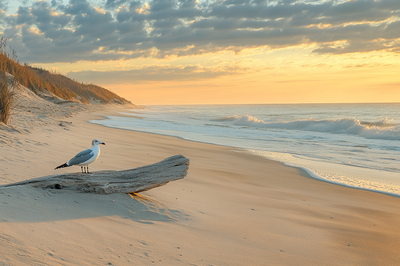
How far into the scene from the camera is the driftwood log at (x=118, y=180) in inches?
147

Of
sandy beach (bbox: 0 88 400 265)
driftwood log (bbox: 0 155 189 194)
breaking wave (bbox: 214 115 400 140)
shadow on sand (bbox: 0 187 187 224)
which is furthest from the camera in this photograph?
breaking wave (bbox: 214 115 400 140)

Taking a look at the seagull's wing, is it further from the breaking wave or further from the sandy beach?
the breaking wave

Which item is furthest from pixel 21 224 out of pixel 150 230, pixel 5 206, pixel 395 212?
pixel 395 212

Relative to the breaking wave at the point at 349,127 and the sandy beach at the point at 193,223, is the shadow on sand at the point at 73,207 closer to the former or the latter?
the sandy beach at the point at 193,223

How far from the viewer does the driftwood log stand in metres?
3.73

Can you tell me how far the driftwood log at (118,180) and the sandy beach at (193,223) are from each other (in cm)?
10

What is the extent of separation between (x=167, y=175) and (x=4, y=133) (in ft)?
15.5

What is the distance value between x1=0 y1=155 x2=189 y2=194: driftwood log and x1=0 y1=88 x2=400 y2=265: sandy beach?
10cm

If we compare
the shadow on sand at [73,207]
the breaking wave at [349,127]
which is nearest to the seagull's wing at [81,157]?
the shadow on sand at [73,207]

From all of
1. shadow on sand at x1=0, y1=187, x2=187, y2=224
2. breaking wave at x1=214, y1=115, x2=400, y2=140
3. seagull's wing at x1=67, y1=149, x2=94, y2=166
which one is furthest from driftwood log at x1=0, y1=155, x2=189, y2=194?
breaking wave at x1=214, y1=115, x2=400, y2=140

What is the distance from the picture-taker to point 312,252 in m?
3.30

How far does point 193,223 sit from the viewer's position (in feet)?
12.3

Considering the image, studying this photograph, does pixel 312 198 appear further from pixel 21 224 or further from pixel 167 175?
pixel 21 224

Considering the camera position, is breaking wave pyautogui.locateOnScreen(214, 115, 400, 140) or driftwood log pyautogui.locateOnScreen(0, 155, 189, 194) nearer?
driftwood log pyautogui.locateOnScreen(0, 155, 189, 194)
